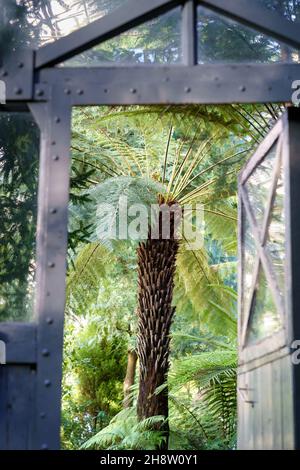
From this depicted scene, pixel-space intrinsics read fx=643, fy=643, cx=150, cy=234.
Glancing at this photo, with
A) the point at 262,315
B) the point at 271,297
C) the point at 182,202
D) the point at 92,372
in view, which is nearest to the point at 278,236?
the point at 271,297

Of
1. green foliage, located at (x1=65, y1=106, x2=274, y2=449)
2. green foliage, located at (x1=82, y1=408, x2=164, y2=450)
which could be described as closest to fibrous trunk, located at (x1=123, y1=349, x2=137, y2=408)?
green foliage, located at (x1=65, y1=106, x2=274, y2=449)

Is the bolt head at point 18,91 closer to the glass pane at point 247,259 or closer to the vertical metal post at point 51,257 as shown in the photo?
the vertical metal post at point 51,257

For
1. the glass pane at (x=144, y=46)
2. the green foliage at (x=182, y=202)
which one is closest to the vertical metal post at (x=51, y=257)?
the glass pane at (x=144, y=46)

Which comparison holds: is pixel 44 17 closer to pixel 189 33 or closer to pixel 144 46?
pixel 144 46

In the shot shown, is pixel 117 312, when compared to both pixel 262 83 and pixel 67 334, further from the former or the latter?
pixel 262 83

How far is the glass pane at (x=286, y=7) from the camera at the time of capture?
369 centimetres

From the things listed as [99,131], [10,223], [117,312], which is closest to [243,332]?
[10,223]

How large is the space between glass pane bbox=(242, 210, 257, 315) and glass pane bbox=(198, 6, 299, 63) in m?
1.33

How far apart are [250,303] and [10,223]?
1649 millimetres

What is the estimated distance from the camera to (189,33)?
11.5ft

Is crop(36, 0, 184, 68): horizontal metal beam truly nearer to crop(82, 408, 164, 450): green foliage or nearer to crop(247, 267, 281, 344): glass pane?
crop(247, 267, 281, 344): glass pane

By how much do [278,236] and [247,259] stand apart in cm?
107

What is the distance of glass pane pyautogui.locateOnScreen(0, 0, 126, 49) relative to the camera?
3.62 metres

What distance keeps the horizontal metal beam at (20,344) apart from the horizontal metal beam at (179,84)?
1.22m
